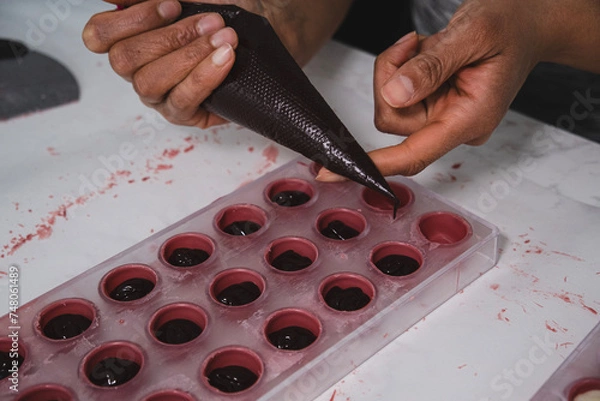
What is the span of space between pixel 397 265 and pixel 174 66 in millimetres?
492

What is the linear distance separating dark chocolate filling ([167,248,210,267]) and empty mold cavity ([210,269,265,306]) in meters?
0.07

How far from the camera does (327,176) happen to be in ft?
3.76

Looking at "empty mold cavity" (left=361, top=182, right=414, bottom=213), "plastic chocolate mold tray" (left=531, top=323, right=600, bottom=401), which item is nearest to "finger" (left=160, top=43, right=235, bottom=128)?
"empty mold cavity" (left=361, top=182, right=414, bottom=213)

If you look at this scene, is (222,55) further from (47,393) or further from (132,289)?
(47,393)

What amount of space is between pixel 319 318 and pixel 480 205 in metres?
0.43

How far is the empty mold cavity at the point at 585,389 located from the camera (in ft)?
2.77

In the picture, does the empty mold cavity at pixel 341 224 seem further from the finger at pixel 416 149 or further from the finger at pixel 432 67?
the finger at pixel 432 67

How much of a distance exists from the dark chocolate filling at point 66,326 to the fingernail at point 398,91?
551mm

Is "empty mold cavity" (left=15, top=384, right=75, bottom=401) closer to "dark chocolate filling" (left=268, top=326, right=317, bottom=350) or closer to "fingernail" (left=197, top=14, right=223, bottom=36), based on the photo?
"dark chocolate filling" (left=268, top=326, right=317, bottom=350)

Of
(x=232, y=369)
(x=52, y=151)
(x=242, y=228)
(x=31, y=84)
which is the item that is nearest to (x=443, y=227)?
(x=242, y=228)

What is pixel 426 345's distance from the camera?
3.23 ft

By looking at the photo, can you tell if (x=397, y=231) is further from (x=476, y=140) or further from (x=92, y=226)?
(x=92, y=226)

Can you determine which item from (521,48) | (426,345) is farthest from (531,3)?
(426,345)

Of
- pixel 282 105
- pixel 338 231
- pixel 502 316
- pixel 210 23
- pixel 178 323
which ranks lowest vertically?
pixel 502 316
